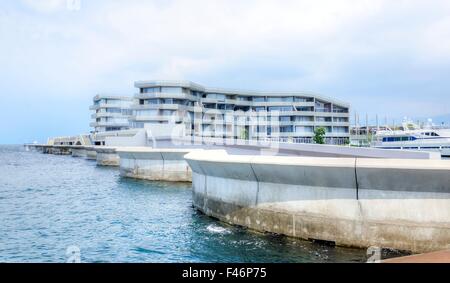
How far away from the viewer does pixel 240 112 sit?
285ft

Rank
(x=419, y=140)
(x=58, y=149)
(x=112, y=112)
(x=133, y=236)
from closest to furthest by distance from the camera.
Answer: (x=133, y=236) < (x=419, y=140) < (x=112, y=112) < (x=58, y=149)

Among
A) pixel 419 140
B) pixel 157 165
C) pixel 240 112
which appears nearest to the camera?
pixel 157 165

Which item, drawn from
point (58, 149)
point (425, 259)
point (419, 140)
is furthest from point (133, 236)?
point (58, 149)

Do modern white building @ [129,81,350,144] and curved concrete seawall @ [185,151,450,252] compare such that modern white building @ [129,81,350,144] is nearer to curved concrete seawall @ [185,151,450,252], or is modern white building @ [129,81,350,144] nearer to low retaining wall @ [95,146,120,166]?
low retaining wall @ [95,146,120,166]

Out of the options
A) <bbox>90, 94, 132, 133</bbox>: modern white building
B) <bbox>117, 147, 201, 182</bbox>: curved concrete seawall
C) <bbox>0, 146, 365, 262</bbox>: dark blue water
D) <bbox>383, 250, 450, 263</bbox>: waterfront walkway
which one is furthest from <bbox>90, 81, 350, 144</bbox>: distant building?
<bbox>383, 250, 450, 263</bbox>: waterfront walkway

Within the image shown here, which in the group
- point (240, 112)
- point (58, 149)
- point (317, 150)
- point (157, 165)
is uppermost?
point (240, 112)

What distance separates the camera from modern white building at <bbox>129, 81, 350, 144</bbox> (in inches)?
3009

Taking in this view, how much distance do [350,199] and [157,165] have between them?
27.9 m

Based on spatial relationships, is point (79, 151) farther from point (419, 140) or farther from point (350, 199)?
point (350, 199)

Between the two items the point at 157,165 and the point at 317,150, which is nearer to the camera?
the point at 317,150

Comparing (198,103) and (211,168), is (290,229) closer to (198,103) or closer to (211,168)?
(211,168)

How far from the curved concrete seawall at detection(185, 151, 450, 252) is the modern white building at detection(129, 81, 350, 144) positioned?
201ft

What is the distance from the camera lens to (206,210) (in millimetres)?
17953

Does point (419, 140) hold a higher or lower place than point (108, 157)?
higher
